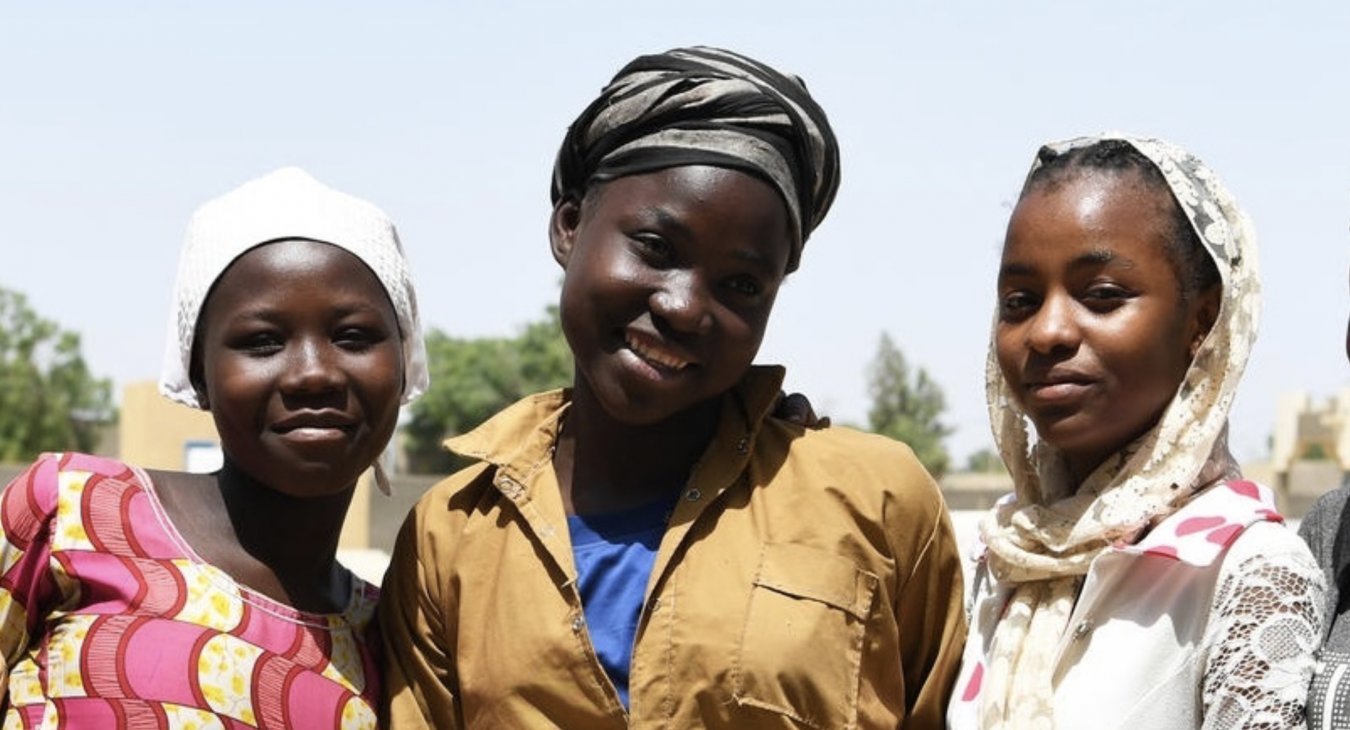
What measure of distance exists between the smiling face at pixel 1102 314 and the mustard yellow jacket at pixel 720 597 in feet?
1.06

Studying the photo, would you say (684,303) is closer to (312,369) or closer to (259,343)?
(312,369)

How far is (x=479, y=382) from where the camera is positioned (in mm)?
43844

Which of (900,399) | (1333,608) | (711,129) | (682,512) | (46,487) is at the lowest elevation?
(900,399)

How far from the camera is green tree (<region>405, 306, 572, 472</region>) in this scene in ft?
141

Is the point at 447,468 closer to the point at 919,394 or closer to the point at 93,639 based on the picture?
the point at 919,394

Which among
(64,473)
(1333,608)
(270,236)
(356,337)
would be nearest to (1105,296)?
(1333,608)

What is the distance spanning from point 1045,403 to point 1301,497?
89.0 ft

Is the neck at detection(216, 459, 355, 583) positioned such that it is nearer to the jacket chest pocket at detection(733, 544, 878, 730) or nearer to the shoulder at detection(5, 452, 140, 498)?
the shoulder at detection(5, 452, 140, 498)

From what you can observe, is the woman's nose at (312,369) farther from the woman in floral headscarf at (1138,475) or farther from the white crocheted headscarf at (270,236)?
the woman in floral headscarf at (1138,475)

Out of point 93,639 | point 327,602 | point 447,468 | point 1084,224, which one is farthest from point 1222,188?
point 447,468

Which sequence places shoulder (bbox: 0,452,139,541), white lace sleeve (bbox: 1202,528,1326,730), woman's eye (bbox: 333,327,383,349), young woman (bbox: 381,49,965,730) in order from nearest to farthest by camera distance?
white lace sleeve (bbox: 1202,528,1326,730) < young woman (bbox: 381,49,965,730) < shoulder (bbox: 0,452,139,541) < woman's eye (bbox: 333,327,383,349)

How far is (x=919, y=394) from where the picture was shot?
1649 inches

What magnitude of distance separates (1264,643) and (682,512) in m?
1.01

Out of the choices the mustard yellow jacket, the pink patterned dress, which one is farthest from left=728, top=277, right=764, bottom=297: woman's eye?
the pink patterned dress
